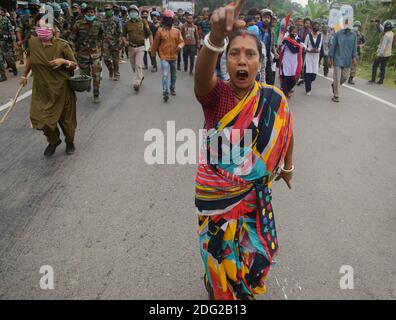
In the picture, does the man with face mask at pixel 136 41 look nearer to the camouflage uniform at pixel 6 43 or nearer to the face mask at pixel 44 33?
the camouflage uniform at pixel 6 43

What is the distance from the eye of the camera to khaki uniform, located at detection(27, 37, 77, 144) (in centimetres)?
455

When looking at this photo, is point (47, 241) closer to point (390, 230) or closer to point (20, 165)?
point (20, 165)

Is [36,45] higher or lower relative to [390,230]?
higher

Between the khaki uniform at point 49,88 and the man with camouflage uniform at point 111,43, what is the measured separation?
5.29m

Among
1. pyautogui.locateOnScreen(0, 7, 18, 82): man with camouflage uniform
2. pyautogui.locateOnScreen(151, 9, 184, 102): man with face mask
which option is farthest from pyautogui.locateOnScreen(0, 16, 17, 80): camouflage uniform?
pyautogui.locateOnScreen(151, 9, 184, 102): man with face mask

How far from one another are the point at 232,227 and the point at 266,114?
634 mm

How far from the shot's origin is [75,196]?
396cm

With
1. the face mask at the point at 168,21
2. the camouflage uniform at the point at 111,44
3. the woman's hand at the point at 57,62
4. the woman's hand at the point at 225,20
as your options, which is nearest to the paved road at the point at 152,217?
the woman's hand at the point at 57,62

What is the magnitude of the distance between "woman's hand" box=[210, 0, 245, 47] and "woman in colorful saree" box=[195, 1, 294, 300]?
13 cm

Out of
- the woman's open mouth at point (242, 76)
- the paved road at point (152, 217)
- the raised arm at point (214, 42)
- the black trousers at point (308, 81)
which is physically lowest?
the paved road at point (152, 217)

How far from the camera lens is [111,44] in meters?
9.80

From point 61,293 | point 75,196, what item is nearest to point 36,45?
point 75,196

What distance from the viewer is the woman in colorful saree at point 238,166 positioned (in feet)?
6.02

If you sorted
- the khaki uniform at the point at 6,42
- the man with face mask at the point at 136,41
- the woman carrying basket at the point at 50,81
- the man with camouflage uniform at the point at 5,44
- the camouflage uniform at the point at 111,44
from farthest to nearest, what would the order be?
the camouflage uniform at the point at 111,44, the khaki uniform at the point at 6,42, the man with camouflage uniform at the point at 5,44, the man with face mask at the point at 136,41, the woman carrying basket at the point at 50,81
